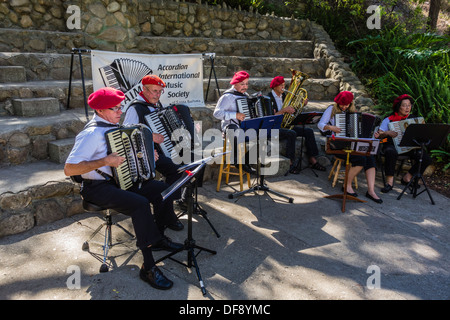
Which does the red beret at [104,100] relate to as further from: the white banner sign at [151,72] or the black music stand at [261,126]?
the white banner sign at [151,72]

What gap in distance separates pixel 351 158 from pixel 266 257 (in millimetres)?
2686

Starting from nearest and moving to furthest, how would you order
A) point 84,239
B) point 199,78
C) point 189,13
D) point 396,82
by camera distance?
point 84,239 < point 199,78 < point 396,82 < point 189,13

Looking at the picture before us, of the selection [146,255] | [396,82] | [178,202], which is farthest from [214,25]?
[146,255]

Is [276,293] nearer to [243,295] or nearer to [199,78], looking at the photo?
[243,295]

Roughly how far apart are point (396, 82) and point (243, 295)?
6.53m

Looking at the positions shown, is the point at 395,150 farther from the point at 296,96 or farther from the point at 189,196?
the point at 189,196

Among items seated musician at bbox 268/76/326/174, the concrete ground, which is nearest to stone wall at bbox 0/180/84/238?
the concrete ground

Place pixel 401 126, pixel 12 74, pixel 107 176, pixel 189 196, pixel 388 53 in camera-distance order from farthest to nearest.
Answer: pixel 388 53, pixel 12 74, pixel 401 126, pixel 107 176, pixel 189 196

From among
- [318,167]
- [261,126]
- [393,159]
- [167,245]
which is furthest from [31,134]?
[393,159]

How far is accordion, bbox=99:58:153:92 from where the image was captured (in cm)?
568

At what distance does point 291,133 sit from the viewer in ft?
20.9

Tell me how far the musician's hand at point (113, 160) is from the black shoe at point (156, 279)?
3.25 feet

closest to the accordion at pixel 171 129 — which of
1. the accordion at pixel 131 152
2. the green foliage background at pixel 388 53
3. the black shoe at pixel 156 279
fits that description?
the accordion at pixel 131 152

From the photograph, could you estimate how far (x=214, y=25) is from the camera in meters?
9.77
